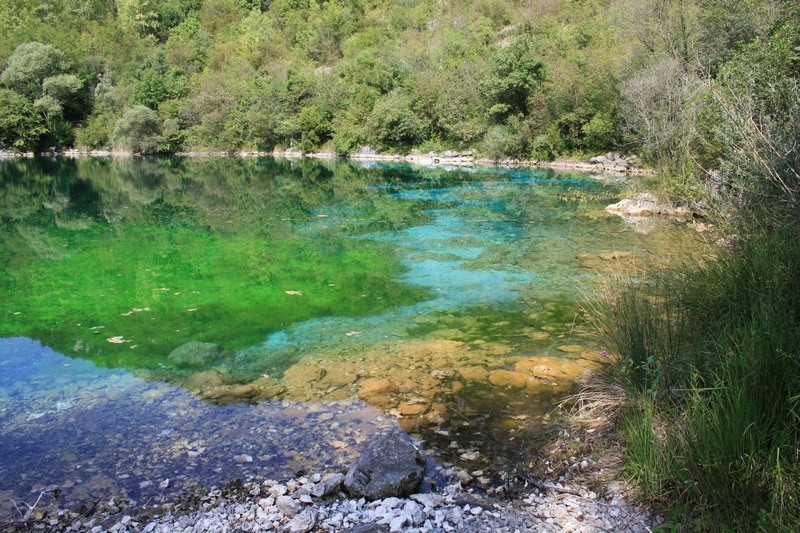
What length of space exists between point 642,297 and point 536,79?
3441cm

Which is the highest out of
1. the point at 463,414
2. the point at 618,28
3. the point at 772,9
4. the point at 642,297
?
the point at 618,28

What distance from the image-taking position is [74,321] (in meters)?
8.74

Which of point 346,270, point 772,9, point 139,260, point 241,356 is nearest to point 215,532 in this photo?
point 241,356

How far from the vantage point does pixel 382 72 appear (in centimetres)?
4866

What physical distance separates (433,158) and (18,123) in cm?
4096

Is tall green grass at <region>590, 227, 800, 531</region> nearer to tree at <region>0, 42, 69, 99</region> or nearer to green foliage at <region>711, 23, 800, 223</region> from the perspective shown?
green foliage at <region>711, 23, 800, 223</region>

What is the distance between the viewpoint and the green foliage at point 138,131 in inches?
2079

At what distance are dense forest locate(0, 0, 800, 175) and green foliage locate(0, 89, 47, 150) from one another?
6.8 inches

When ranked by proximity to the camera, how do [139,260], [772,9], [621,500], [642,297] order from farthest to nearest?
1. [772,9]
2. [139,260]
3. [642,297]
4. [621,500]

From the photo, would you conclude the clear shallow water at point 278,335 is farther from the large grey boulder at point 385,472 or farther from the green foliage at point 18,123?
the green foliage at point 18,123

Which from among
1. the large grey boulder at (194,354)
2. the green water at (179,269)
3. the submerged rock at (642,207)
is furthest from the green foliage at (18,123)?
the large grey boulder at (194,354)

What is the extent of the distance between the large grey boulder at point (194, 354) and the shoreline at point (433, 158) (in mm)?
19327

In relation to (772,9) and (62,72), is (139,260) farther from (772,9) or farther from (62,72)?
(62,72)

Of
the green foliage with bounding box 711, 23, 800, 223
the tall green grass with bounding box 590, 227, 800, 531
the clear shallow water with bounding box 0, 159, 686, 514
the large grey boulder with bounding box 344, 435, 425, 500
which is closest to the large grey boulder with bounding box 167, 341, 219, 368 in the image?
the clear shallow water with bounding box 0, 159, 686, 514
